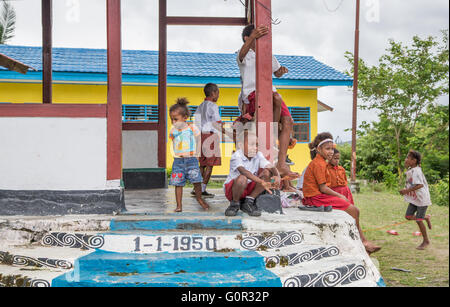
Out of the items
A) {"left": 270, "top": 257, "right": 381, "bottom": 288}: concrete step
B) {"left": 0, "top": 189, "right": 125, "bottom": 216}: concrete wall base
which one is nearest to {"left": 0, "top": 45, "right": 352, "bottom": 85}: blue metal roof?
{"left": 0, "top": 189, "right": 125, "bottom": 216}: concrete wall base

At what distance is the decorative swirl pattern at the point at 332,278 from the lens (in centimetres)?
302

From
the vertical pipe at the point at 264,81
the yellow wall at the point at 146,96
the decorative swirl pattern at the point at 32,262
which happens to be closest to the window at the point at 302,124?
the yellow wall at the point at 146,96

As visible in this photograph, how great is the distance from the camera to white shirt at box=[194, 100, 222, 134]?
5375 mm

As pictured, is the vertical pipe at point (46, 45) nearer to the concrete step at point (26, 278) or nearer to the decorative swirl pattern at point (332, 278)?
the concrete step at point (26, 278)

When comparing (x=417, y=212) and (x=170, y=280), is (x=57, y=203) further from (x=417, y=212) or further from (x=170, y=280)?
(x=417, y=212)

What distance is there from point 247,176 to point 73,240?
159 cm

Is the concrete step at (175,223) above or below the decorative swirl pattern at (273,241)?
above

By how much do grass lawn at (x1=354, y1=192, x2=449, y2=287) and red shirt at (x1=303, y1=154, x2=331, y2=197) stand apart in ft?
4.02

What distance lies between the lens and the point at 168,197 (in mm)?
5414

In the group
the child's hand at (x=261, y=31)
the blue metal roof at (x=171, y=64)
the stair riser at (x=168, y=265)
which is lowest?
the stair riser at (x=168, y=265)

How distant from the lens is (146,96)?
12.7 metres

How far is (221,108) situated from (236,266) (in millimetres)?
10227

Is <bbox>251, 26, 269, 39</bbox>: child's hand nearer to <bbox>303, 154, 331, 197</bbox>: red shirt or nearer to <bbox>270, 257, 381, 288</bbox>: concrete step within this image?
<bbox>303, 154, 331, 197</bbox>: red shirt

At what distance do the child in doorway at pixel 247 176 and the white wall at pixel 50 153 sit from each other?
4.06 feet
